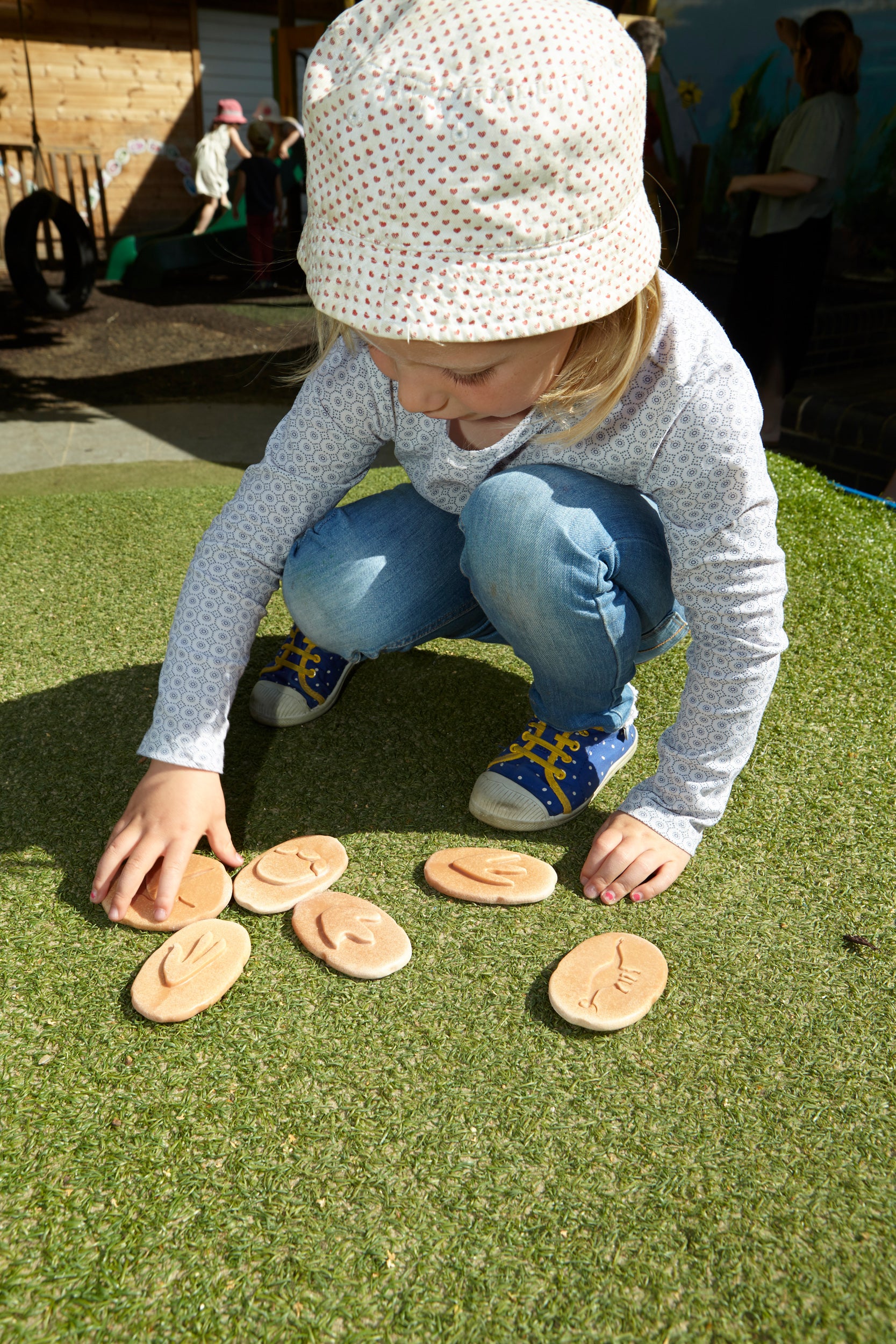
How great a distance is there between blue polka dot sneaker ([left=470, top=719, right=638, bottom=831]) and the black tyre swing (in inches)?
239

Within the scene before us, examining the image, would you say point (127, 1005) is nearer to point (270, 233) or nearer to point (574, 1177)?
point (574, 1177)

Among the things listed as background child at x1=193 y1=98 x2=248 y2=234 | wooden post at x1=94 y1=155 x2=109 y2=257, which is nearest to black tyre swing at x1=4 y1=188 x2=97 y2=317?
background child at x1=193 y1=98 x2=248 y2=234

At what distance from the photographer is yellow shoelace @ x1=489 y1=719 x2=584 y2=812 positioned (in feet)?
4.69

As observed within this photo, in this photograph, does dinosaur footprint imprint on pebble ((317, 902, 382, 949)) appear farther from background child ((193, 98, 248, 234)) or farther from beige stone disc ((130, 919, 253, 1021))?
background child ((193, 98, 248, 234))

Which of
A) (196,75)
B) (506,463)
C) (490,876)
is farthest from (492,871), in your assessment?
(196,75)

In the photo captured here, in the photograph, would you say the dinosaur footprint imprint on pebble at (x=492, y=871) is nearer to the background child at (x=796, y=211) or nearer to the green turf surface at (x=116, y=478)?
the green turf surface at (x=116, y=478)

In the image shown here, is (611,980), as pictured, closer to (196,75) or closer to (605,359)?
(605,359)

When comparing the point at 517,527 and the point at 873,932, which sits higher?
the point at 517,527

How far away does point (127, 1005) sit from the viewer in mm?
1099

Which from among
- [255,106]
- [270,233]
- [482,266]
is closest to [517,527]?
[482,266]

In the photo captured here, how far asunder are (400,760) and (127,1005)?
60cm

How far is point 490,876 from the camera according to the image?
1280mm

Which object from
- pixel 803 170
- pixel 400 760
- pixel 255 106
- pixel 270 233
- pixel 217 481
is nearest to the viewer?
pixel 400 760

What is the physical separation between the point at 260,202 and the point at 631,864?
860 cm
